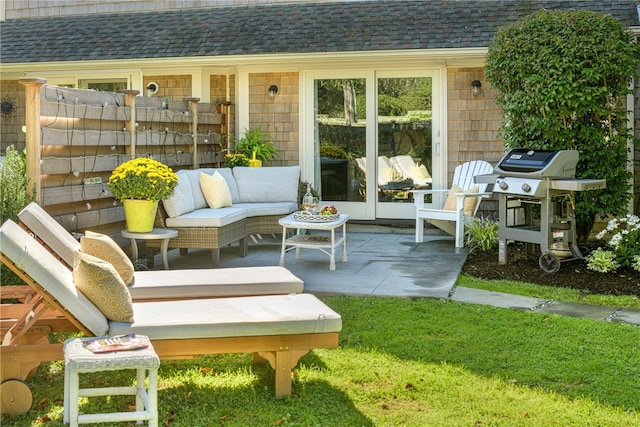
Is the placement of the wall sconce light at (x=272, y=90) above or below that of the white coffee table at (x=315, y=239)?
above

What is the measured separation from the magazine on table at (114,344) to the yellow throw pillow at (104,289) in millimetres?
279

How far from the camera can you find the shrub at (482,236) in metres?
9.04

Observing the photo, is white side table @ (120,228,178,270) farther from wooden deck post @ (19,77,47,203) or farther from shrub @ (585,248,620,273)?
shrub @ (585,248,620,273)

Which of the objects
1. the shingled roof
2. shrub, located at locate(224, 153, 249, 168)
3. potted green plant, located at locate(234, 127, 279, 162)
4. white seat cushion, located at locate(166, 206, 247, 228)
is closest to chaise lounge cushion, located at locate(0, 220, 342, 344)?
white seat cushion, located at locate(166, 206, 247, 228)

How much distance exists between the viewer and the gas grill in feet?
24.9

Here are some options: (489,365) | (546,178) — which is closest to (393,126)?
(546,178)

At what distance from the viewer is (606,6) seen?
10.4m

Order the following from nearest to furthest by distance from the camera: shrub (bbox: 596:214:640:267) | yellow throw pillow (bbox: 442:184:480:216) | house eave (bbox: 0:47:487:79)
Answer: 1. shrub (bbox: 596:214:640:267)
2. yellow throw pillow (bbox: 442:184:480:216)
3. house eave (bbox: 0:47:487:79)

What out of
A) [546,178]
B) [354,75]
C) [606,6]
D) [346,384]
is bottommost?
[346,384]

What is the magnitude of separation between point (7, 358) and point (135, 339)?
72 centimetres

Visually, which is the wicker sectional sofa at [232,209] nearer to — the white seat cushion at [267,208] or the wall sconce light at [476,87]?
the white seat cushion at [267,208]

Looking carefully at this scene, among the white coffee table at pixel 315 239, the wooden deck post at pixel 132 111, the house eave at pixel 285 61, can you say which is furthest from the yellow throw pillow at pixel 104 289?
the house eave at pixel 285 61

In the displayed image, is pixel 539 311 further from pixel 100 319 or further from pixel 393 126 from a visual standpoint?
pixel 393 126

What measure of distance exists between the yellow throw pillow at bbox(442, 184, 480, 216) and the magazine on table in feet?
21.1
